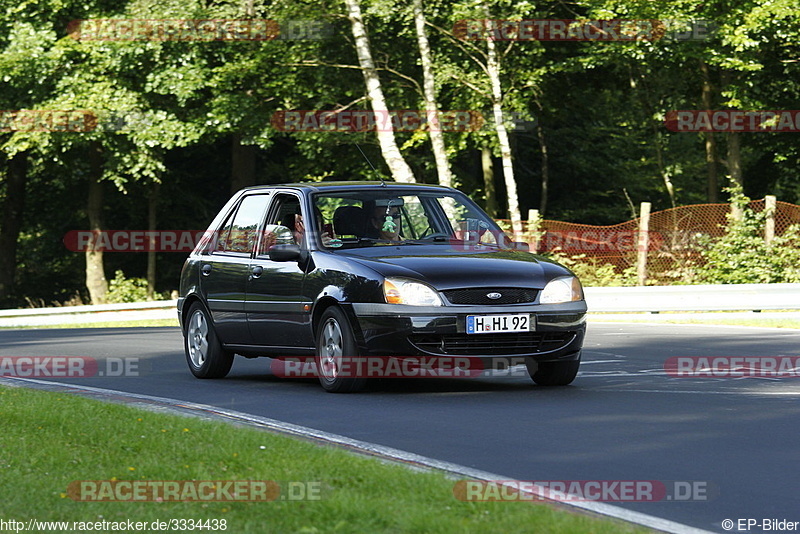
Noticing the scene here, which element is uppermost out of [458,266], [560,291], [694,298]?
[458,266]

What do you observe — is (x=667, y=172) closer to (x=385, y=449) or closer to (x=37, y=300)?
(x=37, y=300)

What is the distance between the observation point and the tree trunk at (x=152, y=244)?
42.1 metres

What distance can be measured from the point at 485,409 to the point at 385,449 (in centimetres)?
206

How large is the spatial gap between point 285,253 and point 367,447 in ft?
12.3

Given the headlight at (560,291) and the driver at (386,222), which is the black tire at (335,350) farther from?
the headlight at (560,291)

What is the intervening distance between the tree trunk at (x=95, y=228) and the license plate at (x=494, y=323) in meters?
30.4

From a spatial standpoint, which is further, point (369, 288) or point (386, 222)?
point (386, 222)

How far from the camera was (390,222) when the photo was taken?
12.1 metres

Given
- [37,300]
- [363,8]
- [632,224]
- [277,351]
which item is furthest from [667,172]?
[277,351]

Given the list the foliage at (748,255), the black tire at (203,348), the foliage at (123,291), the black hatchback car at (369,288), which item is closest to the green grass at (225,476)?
the black hatchback car at (369,288)

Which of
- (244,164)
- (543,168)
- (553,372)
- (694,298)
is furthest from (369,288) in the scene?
(543,168)

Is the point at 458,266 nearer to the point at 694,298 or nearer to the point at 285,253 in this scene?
the point at 285,253

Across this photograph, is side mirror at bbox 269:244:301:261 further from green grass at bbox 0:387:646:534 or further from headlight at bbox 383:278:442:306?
green grass at bbox 0:387:646:534

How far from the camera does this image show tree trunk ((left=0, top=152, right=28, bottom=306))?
43000mm
